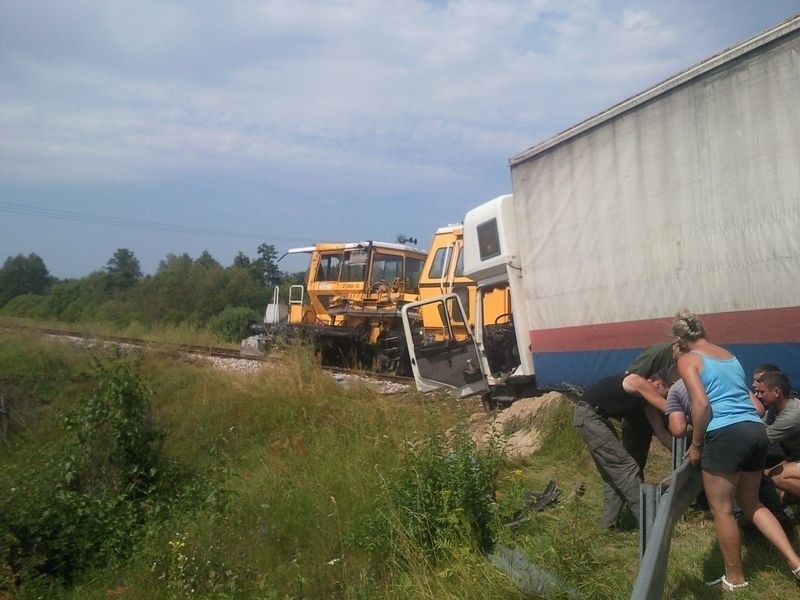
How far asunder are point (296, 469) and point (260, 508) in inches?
38.1

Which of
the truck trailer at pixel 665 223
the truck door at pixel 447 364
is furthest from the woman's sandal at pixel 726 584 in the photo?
the truck door at pixel 447 364

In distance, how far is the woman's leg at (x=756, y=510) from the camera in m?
3.87

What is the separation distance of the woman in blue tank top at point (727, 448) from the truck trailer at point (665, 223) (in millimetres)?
1510

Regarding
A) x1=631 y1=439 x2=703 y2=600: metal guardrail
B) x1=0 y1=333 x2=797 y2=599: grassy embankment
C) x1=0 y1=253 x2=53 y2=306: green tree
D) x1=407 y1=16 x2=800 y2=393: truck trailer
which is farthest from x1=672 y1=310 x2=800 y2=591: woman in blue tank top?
x1=0 y1=253 x2=53 y2=306: green tree

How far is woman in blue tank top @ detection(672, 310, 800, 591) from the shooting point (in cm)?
383

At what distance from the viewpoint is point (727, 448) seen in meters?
3.84

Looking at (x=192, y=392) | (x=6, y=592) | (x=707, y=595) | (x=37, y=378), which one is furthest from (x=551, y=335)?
(x=37, y=378)

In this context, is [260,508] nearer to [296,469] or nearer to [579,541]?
[296,469]

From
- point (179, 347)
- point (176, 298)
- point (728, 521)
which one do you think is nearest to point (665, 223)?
point (728, 521)

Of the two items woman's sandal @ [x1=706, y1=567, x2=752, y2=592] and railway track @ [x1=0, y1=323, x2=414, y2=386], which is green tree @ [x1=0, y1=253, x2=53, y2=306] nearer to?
railway track @ [x1=0, y1=323, x2=414, y2=386]

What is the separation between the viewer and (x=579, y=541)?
14.2 ft

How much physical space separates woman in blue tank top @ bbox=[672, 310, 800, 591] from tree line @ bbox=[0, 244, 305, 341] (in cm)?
2294

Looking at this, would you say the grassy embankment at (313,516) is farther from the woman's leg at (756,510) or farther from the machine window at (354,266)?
the machine window at (354,266)

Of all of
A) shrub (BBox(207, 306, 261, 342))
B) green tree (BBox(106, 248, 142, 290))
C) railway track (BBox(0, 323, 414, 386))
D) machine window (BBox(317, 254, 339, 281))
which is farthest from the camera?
green tree (BBox(106, 248, 142, 290))
